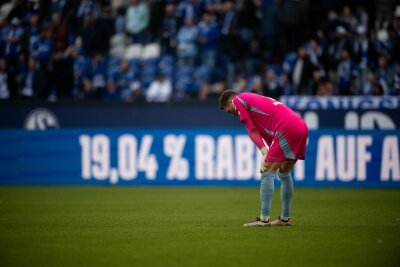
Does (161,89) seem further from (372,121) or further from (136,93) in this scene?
(372,121)

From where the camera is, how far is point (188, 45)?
23.0 meters

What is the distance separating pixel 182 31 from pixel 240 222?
1221cm

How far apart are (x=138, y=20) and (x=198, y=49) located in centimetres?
231

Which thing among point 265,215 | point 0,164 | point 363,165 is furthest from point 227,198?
point 0,164

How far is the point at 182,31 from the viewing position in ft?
76.4

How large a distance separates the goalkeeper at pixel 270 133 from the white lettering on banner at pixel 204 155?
343 inches

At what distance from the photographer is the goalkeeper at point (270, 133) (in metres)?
10.9

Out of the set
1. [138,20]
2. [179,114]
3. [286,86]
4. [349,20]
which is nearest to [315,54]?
[286,86]

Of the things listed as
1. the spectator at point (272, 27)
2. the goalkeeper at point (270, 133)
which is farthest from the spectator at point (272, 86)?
the goalkeeper at point (270, 133)

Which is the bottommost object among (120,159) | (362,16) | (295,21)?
(120,159)

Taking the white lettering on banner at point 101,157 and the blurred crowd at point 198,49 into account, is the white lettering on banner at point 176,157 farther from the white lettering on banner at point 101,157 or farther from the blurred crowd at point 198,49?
the blurred crowd at point 198,49

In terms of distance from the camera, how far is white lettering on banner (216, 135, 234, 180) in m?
19.7

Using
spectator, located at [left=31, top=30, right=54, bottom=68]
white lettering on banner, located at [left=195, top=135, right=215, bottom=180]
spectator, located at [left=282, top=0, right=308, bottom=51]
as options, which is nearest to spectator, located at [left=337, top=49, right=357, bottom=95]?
spectator, located at [left=282, top=0, right=308, bottom=51]

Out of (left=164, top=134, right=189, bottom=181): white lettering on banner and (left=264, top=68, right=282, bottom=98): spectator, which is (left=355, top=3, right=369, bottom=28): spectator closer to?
(left=264, top=68, right=282, bottom=98): spectator
